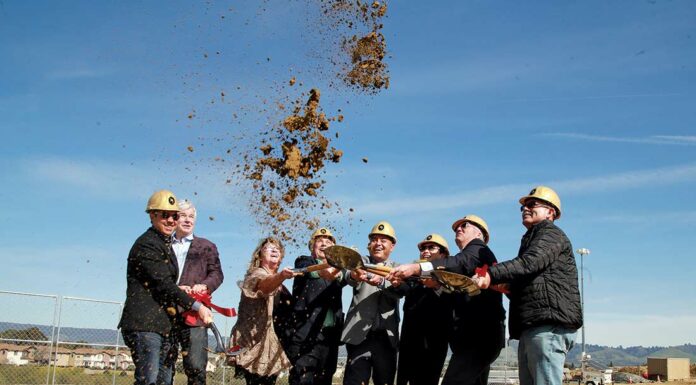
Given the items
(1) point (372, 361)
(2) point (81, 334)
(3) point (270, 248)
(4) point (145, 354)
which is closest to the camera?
(4) point (145, 354)

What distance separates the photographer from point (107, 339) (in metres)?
15.0

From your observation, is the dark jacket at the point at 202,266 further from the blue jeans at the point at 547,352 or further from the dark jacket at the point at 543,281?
the blue jeans at the point at 547,352

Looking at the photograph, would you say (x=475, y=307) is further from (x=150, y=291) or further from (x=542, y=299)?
(x=150, y=291)

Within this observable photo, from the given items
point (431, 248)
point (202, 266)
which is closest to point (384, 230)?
point (431, 248)

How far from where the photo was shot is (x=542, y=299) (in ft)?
20.0

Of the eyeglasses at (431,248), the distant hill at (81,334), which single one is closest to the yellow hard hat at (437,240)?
the eyeglasses at (431,248)

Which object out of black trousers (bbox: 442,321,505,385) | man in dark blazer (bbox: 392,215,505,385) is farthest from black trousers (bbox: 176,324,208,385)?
black trousers (bbox: 442,321,505,385)

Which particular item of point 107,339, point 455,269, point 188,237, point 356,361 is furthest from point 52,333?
point 455,269

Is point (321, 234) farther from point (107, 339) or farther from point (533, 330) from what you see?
point (107, 339)

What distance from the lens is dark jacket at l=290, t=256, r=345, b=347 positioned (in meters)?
7.65

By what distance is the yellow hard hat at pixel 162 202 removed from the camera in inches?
250

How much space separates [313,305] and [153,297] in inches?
87.1

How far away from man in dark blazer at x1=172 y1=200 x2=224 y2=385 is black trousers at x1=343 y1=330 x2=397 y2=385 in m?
1.55

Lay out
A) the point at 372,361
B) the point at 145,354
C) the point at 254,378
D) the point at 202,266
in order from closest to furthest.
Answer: the point at 145,354
the point at 372,361
the point at 254,378
the point at 202,266
